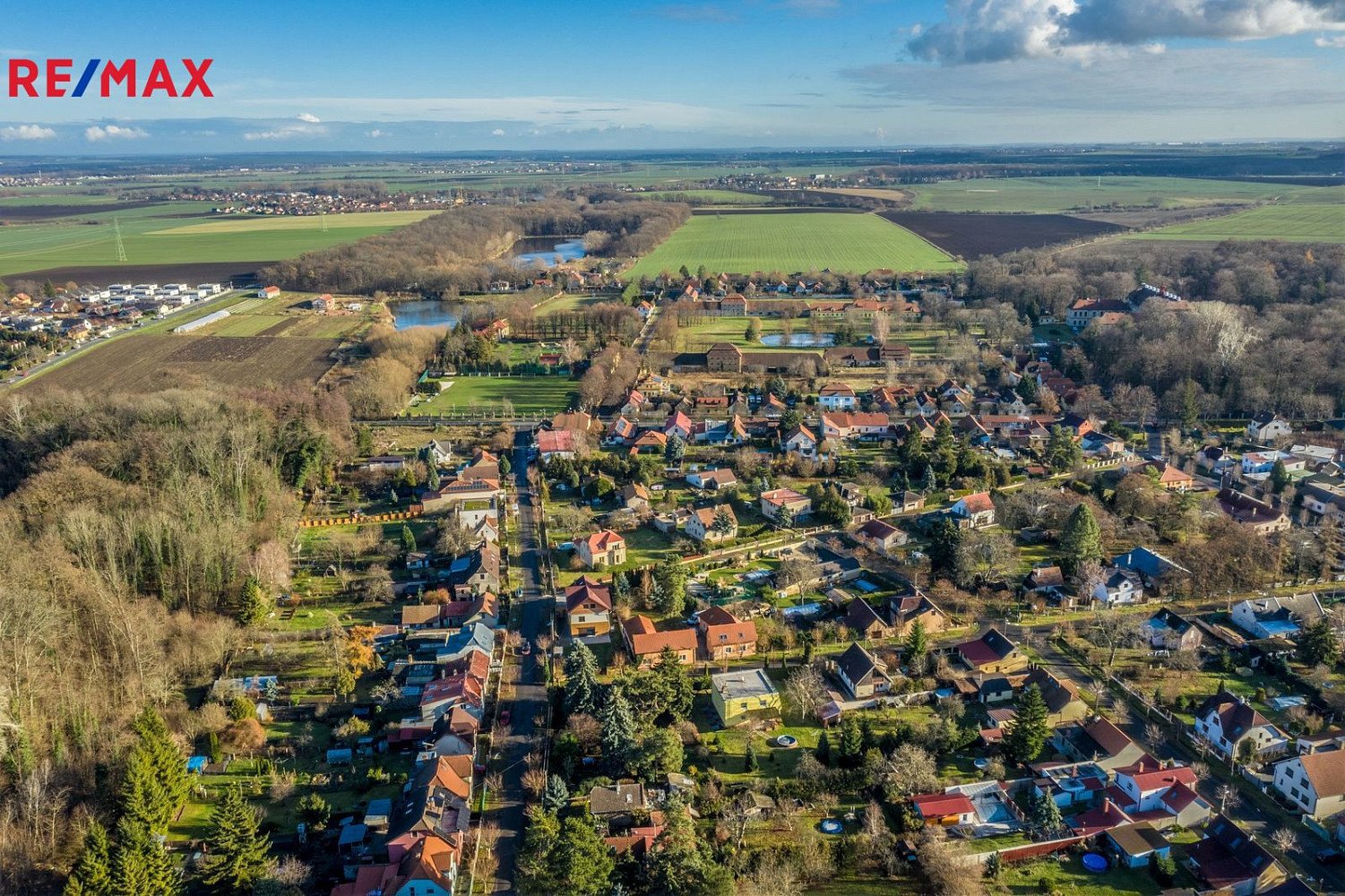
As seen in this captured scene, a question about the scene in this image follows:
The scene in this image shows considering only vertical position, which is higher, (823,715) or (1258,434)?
(1258,434)

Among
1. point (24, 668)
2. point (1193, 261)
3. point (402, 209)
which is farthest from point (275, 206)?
point (24, 668)

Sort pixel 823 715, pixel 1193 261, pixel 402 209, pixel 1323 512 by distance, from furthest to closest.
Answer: pixel 402 209
pixel 1193 261
pixel 1323 512
pixel 823 715

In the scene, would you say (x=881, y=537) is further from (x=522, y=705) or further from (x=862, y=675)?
(x=522, y=705)

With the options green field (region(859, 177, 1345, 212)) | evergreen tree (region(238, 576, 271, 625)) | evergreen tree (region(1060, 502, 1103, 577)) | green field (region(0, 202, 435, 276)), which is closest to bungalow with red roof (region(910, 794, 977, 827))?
evergreen tree (region(1060, 502, 1103, 577))

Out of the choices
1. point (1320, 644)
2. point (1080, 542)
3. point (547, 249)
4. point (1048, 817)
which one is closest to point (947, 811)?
point (1048, 817)

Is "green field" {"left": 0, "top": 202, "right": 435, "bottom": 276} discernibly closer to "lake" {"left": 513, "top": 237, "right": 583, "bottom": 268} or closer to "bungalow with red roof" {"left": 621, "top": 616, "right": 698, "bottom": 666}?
"lake" {"left": 513, "top": 237, "right": 583, "bottom": 268}

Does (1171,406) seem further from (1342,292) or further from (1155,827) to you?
(1155,827)

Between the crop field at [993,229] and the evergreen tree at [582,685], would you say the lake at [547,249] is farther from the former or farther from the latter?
the evergreen tree at [582,685]
